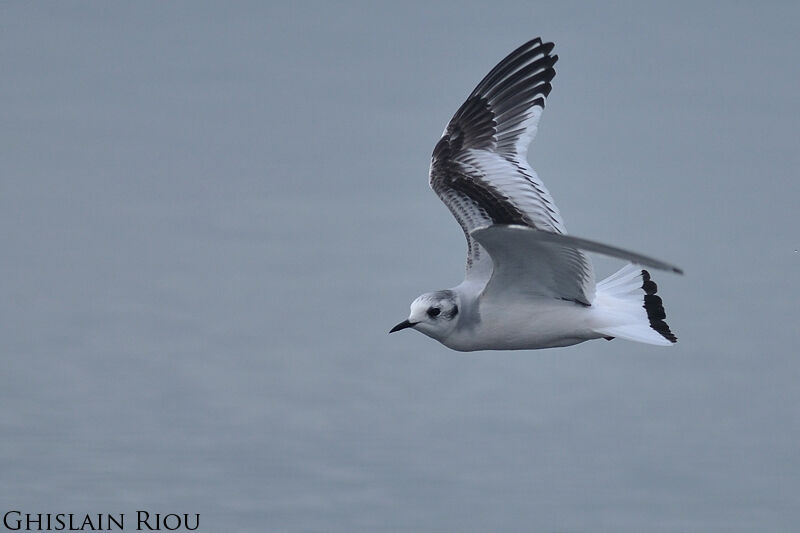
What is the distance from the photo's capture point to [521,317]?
29.9ft

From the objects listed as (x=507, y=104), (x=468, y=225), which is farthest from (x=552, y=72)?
(x=468, y=225)

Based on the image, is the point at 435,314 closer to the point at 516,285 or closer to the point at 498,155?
the point at 516,285

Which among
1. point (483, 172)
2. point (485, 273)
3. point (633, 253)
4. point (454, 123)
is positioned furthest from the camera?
point (454, 123)

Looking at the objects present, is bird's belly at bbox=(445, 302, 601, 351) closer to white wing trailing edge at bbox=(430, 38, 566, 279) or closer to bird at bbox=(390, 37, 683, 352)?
bird at bbox=(390, 37, 683, 352)

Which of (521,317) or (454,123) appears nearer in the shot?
(521,317)

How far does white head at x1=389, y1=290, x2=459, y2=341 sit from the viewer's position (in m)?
8.99

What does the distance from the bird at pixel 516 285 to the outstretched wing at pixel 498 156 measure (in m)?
0.01

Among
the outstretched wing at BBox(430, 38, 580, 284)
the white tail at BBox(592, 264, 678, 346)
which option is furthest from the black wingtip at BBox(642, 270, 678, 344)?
the outstretched wing at BBox(430, 38, 580, 284)

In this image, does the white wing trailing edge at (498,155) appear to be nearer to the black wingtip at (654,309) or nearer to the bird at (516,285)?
the bird at (516,285)

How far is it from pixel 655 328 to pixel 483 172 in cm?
187

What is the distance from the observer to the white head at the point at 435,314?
8.99 meters

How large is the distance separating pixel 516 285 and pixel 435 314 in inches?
23.0

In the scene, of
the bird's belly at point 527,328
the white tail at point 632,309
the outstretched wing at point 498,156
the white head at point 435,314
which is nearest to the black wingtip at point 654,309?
the white tail at point 632,309

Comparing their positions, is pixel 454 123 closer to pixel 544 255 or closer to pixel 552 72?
pixel 552 72
